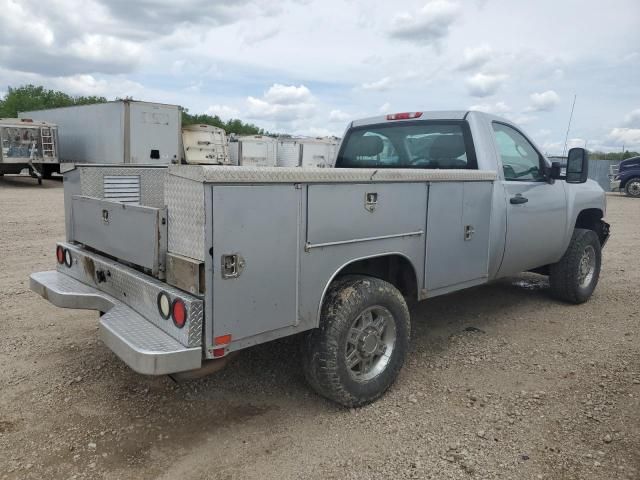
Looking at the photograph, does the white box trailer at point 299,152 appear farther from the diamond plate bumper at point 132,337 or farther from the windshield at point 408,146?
the diamond plate bumper at point 132,337

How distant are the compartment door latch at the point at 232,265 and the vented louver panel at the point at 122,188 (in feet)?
5.77

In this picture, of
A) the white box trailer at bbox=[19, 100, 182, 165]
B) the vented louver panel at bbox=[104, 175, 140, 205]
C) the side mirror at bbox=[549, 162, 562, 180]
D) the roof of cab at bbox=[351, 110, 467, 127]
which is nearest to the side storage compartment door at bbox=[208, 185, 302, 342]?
the vented louver panel at bbox=[104, 175, 140, 205]

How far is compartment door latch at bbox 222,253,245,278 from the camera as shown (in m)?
2.76

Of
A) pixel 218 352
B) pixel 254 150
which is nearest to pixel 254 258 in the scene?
pixel 218 352

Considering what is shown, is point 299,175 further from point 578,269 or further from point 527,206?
point 578,269

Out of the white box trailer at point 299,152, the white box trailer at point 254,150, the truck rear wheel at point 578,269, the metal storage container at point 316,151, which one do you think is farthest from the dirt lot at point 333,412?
the metal storage container at point 316,151

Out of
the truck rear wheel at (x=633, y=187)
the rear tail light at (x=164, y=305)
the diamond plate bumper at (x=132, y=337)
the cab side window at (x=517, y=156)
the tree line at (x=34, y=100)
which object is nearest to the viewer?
the diamond plate bumper at (x=132, y=337)

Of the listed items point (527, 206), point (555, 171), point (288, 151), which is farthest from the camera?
point (288, 151)

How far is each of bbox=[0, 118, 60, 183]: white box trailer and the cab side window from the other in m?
19.2

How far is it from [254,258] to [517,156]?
3.25 m

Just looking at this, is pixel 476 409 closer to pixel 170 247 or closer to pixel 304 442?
pixel 304 442

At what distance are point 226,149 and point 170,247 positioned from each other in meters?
21.7

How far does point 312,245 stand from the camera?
3158 mm

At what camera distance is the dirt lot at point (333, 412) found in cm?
299
